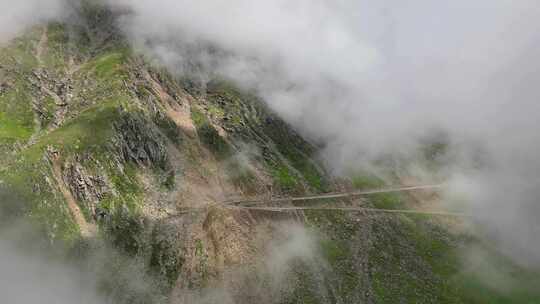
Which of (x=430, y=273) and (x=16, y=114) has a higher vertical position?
(x=430, y=273)

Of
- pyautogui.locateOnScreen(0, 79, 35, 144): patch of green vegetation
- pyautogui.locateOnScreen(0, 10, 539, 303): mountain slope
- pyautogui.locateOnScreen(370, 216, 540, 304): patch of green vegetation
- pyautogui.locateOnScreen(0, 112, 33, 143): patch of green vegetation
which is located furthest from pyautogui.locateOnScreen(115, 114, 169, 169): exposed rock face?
pyautogui.locateOnScreen(370, 216, 540, 304): patch of green vegetation

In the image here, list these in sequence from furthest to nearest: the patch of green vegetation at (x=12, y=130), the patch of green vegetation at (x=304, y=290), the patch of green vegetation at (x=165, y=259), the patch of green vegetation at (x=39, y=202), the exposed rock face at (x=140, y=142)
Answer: the exposed rock face at (x=140, y=142), the patch of green vegetation at (x=12, y=130), the patch of green vegetation at (x=304, y=290), the patch of green vegetation at (x=165, y=259), the patch of green vegetation at (x=39, y=202)

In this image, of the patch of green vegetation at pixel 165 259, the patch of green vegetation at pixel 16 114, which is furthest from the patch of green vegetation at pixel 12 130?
the patch of green vegetation at pixel 165 259

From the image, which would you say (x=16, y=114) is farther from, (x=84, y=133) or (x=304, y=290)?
(x=304, y=290)

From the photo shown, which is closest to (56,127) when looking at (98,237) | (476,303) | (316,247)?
(98,237)

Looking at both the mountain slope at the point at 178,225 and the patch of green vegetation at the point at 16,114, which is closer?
the mountain slope at the point at 178,225

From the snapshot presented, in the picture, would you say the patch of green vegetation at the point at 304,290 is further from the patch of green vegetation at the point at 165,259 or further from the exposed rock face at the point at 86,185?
the exposed rock face at the point at 86,185

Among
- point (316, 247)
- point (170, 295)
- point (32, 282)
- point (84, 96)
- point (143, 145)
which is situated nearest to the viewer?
point (32, 282)

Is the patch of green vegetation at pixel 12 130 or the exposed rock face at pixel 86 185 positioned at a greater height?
the patch of green vegetation at pixel 12 130

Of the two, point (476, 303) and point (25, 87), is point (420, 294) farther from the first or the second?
point (25, 87)

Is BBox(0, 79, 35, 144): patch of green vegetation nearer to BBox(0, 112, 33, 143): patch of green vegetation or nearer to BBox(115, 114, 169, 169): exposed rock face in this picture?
BBox(0, 112, 33, 143): patch of green vegetation

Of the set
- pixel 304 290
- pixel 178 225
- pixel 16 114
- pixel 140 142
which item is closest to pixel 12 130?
pixel 16 114
